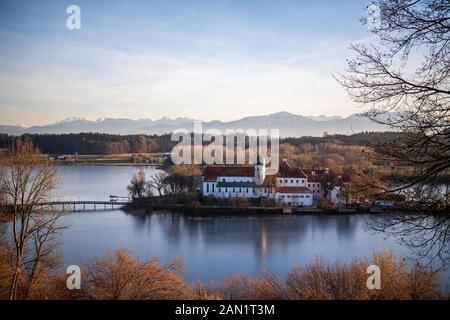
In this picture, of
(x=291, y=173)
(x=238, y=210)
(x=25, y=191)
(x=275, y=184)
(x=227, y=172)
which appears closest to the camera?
(x=25, y=191)

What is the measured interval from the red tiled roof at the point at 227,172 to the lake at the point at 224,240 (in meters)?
4.03

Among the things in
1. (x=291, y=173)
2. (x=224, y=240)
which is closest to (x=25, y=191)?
(x=224, y=240)

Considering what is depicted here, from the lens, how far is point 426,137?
77.0 inches

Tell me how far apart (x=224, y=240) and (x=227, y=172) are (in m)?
8.91

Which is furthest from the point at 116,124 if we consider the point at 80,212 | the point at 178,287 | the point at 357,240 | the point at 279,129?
the point at 178,287

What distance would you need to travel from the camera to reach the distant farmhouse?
61.2 feet

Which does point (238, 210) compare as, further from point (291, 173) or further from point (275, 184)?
point (291, 173)

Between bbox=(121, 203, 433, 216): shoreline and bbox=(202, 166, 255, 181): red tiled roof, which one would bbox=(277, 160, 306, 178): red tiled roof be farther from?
bbox=(121, 203, 433, 216): shoreline

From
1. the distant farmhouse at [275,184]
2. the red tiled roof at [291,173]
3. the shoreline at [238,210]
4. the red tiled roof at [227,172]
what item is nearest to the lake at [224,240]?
the shoreline at [238,210]

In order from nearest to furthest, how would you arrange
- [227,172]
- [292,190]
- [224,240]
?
[224,240] → [292,190] → [227,172]

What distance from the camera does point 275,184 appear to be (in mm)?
19703

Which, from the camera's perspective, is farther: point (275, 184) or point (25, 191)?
point (275, 184)

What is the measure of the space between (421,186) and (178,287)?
11.8ft
